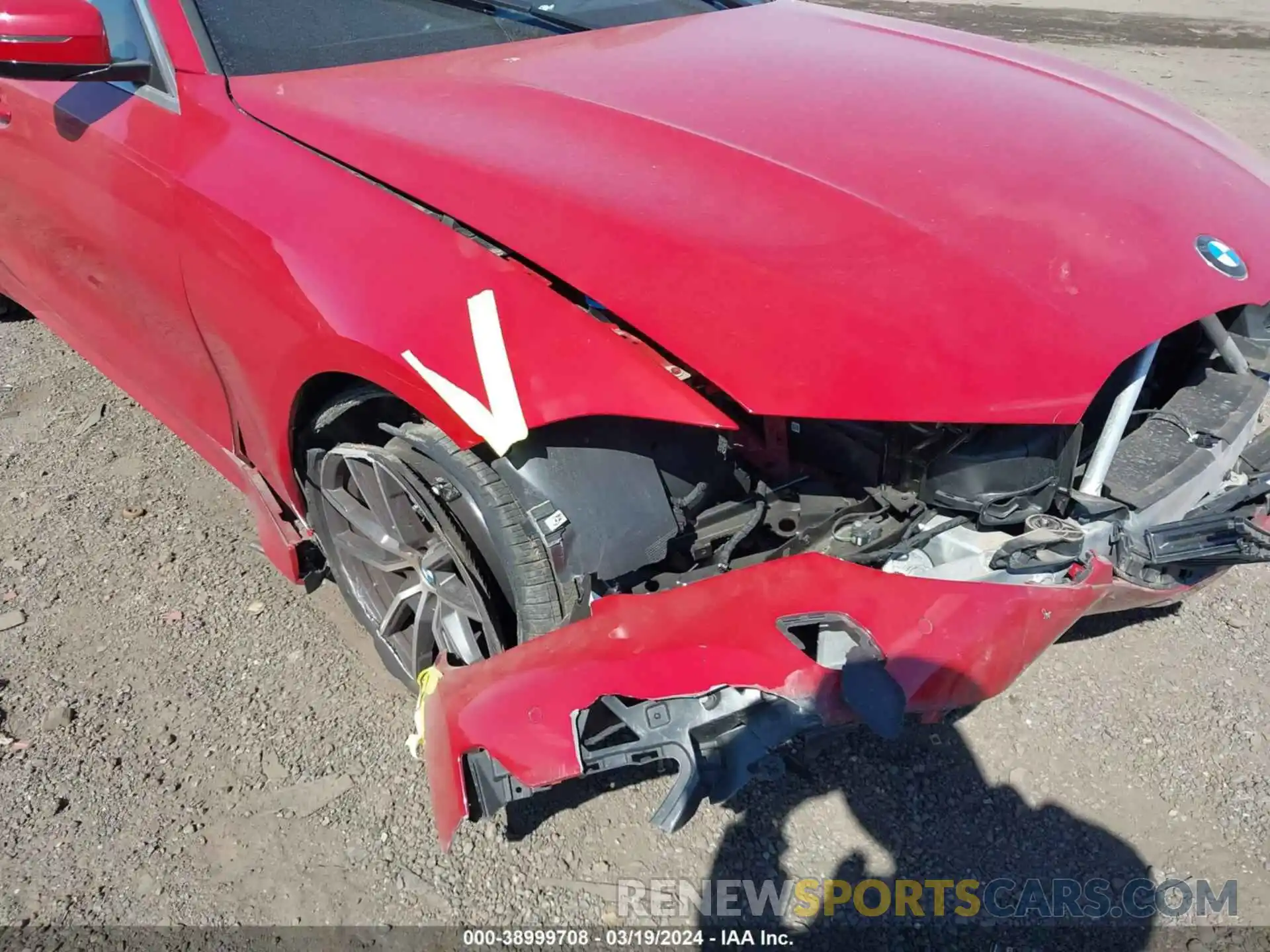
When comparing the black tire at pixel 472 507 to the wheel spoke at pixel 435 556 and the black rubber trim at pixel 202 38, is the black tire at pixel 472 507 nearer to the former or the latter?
the wheel spoke at pixel 435 556

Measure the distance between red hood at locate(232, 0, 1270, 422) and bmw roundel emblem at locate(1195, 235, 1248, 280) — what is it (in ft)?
0.08

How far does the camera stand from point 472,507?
174 cm

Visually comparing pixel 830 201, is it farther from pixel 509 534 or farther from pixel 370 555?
pixel 370 555

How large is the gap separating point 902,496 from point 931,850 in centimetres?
82

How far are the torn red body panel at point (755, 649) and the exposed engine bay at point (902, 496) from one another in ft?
0.25

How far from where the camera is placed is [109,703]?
2.34 meters

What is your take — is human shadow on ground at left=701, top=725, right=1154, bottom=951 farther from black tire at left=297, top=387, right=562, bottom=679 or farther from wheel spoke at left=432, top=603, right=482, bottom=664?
wheel spoke at left=432, top=603, right=482, bottom=664

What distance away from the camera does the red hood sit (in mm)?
1488

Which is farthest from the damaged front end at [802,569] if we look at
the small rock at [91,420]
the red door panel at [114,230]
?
the small rock at [91,420]

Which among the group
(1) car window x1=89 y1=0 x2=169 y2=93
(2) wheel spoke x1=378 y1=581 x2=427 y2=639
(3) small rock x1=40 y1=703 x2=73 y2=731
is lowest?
(3) small rock x1=40 y1=703 x2=73 y2=731

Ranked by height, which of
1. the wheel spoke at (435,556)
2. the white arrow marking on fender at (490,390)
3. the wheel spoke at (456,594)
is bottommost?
the wheel spoke at (456,594)

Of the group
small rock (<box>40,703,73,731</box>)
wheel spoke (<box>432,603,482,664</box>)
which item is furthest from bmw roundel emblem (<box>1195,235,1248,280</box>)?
small rock (<box>40,703,73,731</box>)

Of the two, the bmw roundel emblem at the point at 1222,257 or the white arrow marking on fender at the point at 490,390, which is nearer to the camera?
the white arrow marking on fender at the point at 490,390

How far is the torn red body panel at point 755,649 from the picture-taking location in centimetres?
148
